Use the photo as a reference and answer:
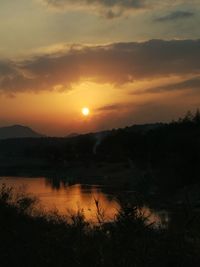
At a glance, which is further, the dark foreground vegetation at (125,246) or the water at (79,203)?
the water at (79,203)

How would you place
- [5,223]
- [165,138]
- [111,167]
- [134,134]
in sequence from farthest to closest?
[134,134], [111,167], [165,138], [5,223]

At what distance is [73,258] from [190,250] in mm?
1341

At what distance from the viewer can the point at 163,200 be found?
47906mm

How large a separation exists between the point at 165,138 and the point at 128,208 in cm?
6978

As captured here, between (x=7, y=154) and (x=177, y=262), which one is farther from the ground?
(x=7, y=154)

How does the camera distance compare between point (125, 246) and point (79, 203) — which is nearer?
point (125, 246)

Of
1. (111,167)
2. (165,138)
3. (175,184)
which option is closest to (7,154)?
(111,167)

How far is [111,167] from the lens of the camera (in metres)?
85.6

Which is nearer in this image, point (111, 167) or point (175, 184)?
point (175, 184)

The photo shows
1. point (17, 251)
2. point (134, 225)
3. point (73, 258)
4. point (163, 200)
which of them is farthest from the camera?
point (163, 200)

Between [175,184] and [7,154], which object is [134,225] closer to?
[175,184]

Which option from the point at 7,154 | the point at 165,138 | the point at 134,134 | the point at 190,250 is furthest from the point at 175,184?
the point at 7,154

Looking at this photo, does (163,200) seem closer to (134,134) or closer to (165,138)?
(165,138)

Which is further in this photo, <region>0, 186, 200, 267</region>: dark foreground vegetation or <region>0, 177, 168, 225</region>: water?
<region>0, 177, 168, 225</region>: water
